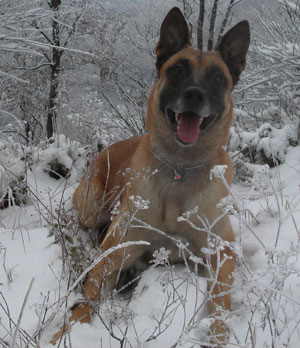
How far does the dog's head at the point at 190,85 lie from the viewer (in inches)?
93.2

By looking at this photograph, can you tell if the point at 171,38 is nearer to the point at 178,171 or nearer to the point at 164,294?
the point at 178,171

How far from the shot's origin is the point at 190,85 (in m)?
2.38

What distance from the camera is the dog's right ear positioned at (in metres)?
2.58

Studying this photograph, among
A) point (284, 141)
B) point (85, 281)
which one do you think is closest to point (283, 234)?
point (85, 281)

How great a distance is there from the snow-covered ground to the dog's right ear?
1107 millimetres

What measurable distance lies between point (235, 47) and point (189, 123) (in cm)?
73

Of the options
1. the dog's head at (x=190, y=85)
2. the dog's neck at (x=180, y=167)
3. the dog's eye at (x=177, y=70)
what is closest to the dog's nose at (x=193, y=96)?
the dog's head at (x=190, y=85)

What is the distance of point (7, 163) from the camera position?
388 cm

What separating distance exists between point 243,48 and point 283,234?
4.36 feet

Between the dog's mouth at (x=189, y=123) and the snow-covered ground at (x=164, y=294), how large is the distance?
0.50 m

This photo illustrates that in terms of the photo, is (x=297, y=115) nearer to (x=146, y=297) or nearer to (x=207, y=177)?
(x=207, y=177)

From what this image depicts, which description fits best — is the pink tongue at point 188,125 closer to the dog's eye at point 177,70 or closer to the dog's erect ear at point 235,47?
the dog's eye at point 177,70

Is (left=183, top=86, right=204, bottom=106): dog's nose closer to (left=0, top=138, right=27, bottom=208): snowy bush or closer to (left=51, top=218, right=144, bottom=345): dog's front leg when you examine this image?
(left=51, top=218, right=144, bottom=345): dog's front leg

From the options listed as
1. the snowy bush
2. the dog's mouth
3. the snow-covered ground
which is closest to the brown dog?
the dog's mouth
